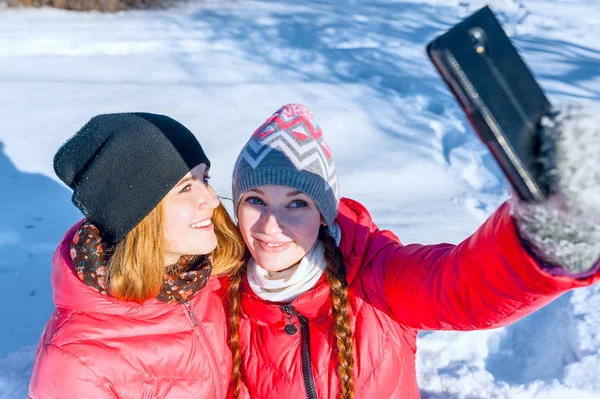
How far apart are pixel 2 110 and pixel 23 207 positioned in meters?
1.18

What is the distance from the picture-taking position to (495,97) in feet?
2.93

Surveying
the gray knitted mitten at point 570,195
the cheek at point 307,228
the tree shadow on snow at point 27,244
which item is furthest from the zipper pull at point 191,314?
the gray knitted mitten at point 570,195

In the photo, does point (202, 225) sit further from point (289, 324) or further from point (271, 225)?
point (289, 324)

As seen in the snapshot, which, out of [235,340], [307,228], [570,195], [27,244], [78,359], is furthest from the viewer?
[27,244]

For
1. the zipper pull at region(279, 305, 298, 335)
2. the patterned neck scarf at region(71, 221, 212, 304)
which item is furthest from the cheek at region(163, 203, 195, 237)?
the zipper pull at region(279, 305, 298, 335)

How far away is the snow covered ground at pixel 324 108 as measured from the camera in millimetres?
2172

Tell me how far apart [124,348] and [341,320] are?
62cm

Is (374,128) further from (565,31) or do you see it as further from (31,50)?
(565,31)

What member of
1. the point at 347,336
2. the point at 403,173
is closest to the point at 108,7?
the point at 403,173

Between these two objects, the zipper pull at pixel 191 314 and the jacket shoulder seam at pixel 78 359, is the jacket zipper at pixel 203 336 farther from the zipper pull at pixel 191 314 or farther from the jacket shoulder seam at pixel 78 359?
the jacket shoulder seam at pixel 78 359

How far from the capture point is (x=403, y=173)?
10.6 feet

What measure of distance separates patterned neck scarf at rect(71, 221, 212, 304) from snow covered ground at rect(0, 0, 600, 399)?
2.78 feet

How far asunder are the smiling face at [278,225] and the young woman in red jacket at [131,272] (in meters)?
0.16

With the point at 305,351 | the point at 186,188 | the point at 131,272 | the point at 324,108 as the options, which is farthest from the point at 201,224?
the point at 324,108
